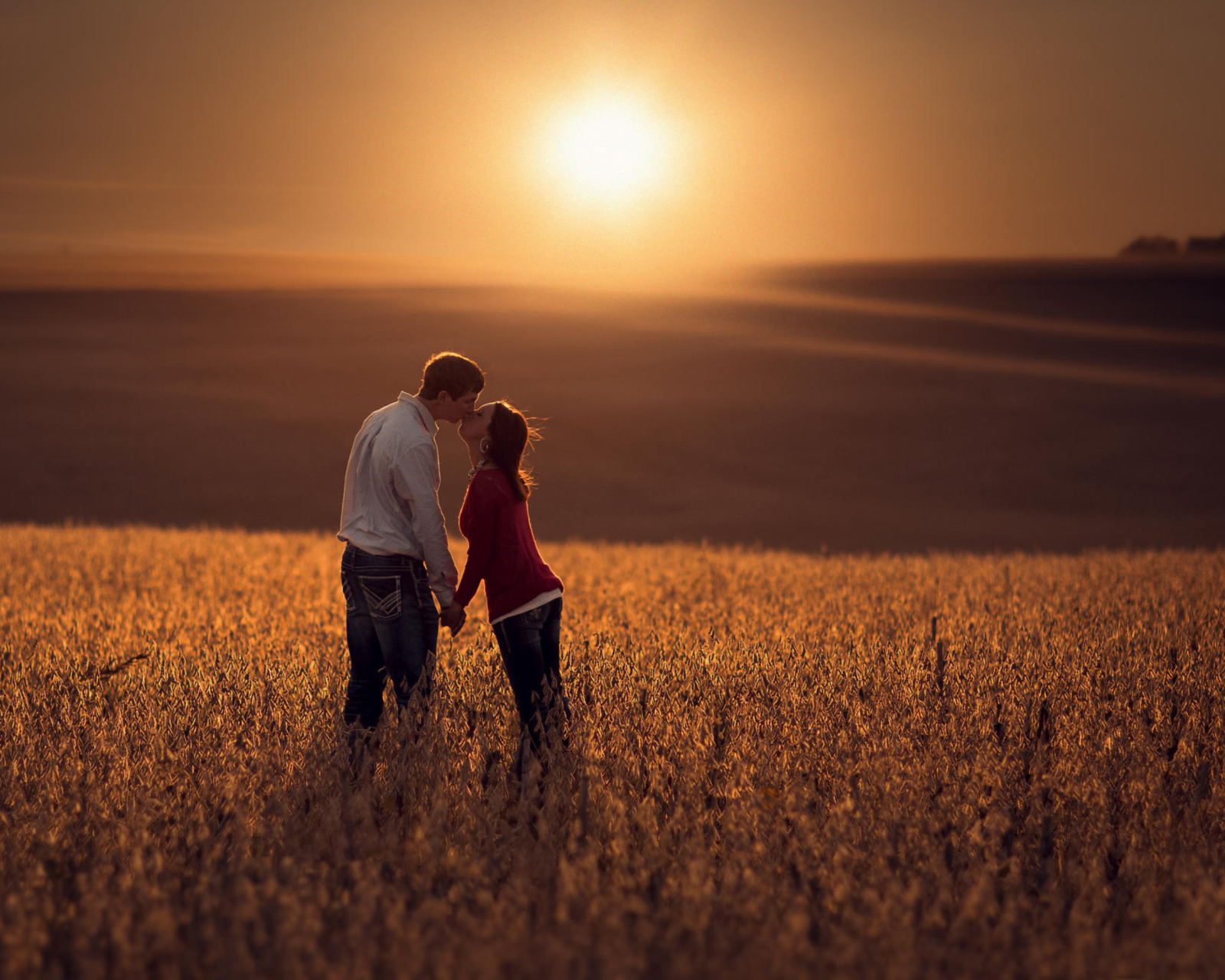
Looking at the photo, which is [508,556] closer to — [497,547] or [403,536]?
[497,547]

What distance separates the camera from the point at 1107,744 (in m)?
4.90

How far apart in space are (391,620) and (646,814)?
5.90 ft

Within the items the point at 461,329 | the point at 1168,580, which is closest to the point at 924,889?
the point at 1168,580

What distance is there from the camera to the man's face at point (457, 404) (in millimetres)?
5121

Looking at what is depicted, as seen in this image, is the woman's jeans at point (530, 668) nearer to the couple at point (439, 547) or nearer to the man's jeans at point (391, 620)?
the couple at point (439, 547)

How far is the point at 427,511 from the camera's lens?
5102 mm

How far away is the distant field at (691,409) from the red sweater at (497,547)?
825 inches

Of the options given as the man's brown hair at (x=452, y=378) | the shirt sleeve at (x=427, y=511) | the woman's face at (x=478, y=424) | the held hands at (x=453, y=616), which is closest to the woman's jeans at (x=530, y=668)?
the held hands at (x=453, y=616)

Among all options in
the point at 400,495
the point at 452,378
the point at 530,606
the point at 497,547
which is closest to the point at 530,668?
the point at 530,606

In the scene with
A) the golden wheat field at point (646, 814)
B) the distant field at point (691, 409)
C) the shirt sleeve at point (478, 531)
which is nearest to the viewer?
the golden wheat field at point (646, 814)

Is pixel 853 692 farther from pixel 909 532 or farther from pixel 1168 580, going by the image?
pixel 909 532

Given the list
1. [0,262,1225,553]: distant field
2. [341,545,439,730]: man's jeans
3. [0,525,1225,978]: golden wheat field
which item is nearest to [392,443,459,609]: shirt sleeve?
[341,545,439,730]: man's jeans

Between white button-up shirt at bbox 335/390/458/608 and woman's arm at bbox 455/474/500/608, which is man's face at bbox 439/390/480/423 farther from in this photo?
woman's arm at bbox 455/474/500/608

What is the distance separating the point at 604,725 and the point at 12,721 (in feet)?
8.90
